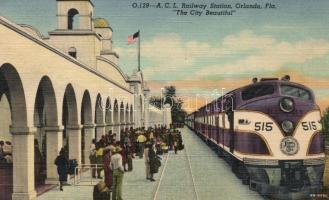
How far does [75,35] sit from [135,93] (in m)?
14.0

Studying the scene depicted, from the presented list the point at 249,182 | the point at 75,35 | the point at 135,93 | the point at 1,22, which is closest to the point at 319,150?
the point at 249,182

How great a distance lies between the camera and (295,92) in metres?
14.0

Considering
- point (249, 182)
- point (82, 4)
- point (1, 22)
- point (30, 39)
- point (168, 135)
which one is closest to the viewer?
point (1, 22)

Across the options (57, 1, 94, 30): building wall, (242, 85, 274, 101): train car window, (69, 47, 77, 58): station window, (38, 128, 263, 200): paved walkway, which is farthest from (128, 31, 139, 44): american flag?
(242, 85, 274, 101): train car window

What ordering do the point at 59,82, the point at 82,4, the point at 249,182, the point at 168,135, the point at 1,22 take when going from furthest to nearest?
1. the point at 168,135
2. the point at 82,4
3. the point at 59,82
4. the point at 249,182
5. the point at 1,22

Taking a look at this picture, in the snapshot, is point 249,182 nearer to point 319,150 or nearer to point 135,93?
point 319,150

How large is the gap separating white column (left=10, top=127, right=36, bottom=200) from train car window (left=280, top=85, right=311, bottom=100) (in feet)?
21.7

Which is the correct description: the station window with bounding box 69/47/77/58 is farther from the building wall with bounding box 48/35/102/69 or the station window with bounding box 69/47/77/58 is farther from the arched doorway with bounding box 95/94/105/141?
the arched doorway with bounding box 95/94/105/141

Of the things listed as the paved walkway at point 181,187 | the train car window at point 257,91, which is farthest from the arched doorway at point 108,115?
the train car window at point 257,91

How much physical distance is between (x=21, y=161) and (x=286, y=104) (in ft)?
22.5

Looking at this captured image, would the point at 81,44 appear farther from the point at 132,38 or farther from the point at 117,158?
the point at 117,158

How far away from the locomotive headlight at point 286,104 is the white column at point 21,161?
6420 mm

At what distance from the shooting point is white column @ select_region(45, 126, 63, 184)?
53.3 feet

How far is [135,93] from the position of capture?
47125mm
